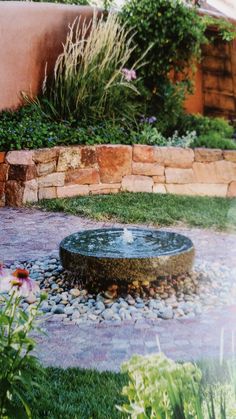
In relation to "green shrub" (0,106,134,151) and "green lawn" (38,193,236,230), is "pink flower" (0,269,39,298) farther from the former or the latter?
"green shrub" (0,106,134,151)

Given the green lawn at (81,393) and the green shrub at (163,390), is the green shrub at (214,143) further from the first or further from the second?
the green shrub at (163,390)

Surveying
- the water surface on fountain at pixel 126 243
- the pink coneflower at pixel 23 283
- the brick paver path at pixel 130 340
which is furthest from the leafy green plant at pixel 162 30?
the pink coneflower at pixel 23 283

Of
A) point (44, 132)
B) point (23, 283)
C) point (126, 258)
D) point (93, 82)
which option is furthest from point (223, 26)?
point (23, 283)

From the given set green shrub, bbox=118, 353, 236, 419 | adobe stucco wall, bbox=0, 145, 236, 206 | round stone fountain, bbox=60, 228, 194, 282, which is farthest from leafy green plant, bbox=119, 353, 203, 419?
adobe stucco wall, bbox=0, 145, 236, 206

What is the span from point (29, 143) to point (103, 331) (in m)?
3.64

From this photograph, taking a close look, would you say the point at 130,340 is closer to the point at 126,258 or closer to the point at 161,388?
the point at 126,258

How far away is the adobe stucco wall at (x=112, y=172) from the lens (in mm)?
6270

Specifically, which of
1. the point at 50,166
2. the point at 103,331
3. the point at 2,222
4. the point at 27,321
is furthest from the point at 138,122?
the point at 27,321

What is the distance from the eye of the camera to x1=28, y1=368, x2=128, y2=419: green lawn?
7.39 ft

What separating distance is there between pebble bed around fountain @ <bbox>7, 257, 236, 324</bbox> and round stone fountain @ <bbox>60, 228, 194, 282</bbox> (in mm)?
144

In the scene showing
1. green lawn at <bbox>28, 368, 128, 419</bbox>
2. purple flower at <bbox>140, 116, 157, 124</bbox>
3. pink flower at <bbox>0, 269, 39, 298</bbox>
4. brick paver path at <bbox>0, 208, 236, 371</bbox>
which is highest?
purple flower at <bbox>140, 116, 157, 124</bbox>

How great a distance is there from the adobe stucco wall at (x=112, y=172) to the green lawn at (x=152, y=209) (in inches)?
9.2

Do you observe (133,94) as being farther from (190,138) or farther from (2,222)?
(2,222)

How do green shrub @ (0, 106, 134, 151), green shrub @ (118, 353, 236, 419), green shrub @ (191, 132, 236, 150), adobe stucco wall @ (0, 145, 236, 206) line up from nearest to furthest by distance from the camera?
green shrub @ (118, 353, 236, 419), adobe stucco wall @ (0, 145, 236, 206), green shrub @ (0, 106, 134, 151), green shrub @ (191, 132, 236, 150)
